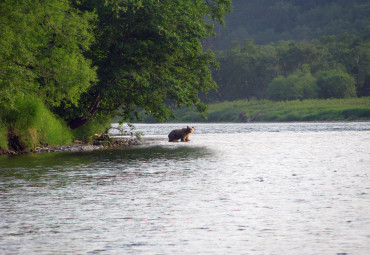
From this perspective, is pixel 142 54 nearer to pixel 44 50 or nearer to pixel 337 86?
pixel 44 50

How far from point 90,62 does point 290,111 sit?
71.7 metres

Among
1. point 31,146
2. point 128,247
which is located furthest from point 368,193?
point 31,146

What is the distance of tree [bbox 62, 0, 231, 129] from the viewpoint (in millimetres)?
33406

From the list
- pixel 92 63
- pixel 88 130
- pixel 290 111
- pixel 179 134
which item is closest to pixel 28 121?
pixel 92 63

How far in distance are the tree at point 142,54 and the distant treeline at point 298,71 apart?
75737 millimetres

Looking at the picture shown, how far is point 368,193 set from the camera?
43.6 feet

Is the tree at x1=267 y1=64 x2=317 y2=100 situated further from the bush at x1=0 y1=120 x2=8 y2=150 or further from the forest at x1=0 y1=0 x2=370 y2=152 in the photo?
the bush at x1=0 y1=120 x2=8 y2=150

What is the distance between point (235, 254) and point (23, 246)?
3.13 metres

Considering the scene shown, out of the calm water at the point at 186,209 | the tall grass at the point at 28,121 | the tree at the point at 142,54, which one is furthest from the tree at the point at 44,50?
the calm water at the point at 186,209

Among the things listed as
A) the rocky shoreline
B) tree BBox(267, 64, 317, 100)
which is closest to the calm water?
the rocky shoreline

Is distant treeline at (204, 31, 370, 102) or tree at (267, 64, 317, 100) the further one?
distant treeline at (204, 31, 370, 102)

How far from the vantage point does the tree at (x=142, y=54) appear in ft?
110

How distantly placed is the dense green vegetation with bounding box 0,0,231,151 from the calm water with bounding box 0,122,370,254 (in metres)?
8.46

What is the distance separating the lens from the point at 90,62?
31469mm
